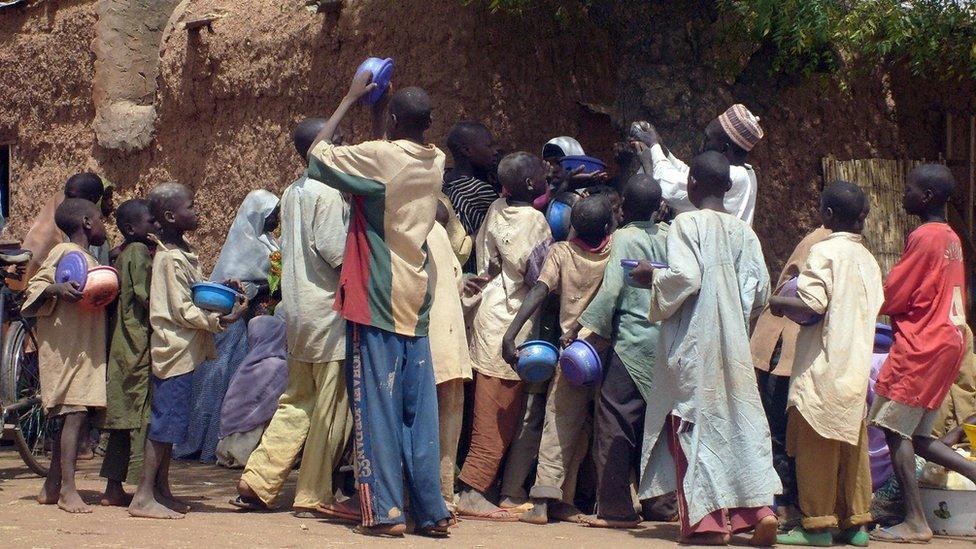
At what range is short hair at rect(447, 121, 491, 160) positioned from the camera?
6.73 meters

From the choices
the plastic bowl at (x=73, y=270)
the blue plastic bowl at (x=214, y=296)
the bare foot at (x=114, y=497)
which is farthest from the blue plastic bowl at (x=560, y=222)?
the bare foot at (x=114, y=497)

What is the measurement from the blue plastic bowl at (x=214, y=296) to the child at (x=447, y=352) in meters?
0.86

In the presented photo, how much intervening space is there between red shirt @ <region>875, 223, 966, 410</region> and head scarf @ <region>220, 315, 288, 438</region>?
3050mm

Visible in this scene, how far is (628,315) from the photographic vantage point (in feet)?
19.2

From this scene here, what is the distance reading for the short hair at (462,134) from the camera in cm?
673

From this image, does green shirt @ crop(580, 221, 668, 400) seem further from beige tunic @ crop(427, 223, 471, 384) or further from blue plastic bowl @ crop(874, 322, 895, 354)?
blue plastic bowl @ crop(874, 322, 895, 354)

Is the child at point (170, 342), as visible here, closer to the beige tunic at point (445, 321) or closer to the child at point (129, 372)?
the child at point (129, 372)

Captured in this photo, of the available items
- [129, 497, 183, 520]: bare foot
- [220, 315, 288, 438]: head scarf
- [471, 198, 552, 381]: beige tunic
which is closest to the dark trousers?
[471, 198, 552, 381]: beige tunic

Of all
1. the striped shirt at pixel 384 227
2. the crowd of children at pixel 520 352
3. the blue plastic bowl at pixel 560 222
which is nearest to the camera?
the striped shirt at pixel 384 227

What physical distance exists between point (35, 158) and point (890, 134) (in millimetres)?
6332

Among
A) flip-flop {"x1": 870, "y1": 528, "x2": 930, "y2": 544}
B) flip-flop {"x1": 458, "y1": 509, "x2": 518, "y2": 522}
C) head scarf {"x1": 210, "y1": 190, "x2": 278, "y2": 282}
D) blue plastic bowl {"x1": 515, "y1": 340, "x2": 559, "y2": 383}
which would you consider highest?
head scarf {"x1": 210, "y1": 190, "x2": 278, "y2": 282}

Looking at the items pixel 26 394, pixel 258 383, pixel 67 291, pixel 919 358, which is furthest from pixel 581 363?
pixel 26 394

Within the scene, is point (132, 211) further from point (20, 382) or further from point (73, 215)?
point (20, 382)

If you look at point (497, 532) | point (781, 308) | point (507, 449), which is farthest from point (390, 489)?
point (781, 308)
